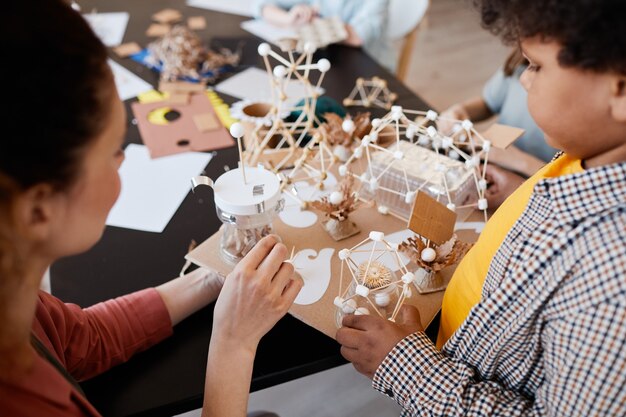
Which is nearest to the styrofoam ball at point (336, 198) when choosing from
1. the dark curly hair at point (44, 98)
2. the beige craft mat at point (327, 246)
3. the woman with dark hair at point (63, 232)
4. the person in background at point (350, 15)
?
the beige craft mat at point (327, 246)

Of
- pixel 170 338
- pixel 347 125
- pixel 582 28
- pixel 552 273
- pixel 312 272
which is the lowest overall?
pixel 170 338

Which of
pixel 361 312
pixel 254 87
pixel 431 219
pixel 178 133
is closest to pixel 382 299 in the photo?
pixel 361 312

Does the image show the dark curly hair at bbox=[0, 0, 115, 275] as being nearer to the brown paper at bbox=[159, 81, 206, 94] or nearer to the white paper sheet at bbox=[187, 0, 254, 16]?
the brown paper at bbox=[159, 81, 206, 94]

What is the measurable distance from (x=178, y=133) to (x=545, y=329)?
964 mm

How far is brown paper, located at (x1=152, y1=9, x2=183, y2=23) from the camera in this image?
181cm

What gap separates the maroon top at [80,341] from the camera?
0.55 m

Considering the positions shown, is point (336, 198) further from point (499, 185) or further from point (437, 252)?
point (499, 185)

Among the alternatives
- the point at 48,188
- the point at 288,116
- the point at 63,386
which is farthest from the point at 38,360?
the point at 288,116

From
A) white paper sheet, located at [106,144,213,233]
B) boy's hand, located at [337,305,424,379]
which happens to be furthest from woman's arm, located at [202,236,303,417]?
Answer: white paper sheet, located at [106,144,213,233]

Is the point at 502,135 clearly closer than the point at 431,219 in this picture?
No

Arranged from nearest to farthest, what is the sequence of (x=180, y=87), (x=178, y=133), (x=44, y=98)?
(x=44, y=98) → (x=178, y=133) → (x=180, y=87)

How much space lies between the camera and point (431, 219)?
0.79 meters

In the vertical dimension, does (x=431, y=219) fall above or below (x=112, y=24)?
above

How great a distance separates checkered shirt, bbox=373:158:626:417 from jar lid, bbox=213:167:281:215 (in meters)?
0.29
